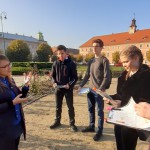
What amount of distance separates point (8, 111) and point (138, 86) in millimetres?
1749

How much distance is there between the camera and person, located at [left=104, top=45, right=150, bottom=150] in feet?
8.94

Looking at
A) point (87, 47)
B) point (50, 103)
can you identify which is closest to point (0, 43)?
point (87, 47)

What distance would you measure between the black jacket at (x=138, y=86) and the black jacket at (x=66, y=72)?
2.29m

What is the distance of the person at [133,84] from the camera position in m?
2.73

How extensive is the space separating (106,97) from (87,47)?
329ft

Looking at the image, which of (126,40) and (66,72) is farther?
(126,40)

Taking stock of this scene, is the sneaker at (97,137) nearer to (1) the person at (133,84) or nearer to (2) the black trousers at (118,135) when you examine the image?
(2) the black trousers at (118,135)

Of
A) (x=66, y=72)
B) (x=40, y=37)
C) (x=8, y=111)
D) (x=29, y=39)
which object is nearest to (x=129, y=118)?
(x=8, y=111)

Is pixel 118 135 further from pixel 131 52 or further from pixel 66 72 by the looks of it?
pixel 66 72

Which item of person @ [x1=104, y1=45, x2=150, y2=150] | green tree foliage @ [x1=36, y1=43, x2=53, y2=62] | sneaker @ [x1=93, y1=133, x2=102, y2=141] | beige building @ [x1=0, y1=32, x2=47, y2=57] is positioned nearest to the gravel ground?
sneaker @ [x1=93, y1=133, x2=102, y2=141]

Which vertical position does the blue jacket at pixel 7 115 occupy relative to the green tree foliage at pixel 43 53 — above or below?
below

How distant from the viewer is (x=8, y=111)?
2.81 metres

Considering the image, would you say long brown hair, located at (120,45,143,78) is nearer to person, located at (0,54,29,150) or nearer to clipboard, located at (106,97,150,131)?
clipboard, located at (106,97,150,131)

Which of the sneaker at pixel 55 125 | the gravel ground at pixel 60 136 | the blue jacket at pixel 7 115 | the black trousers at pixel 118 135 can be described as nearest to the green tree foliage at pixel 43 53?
the gravel ground at pixel 60 136
